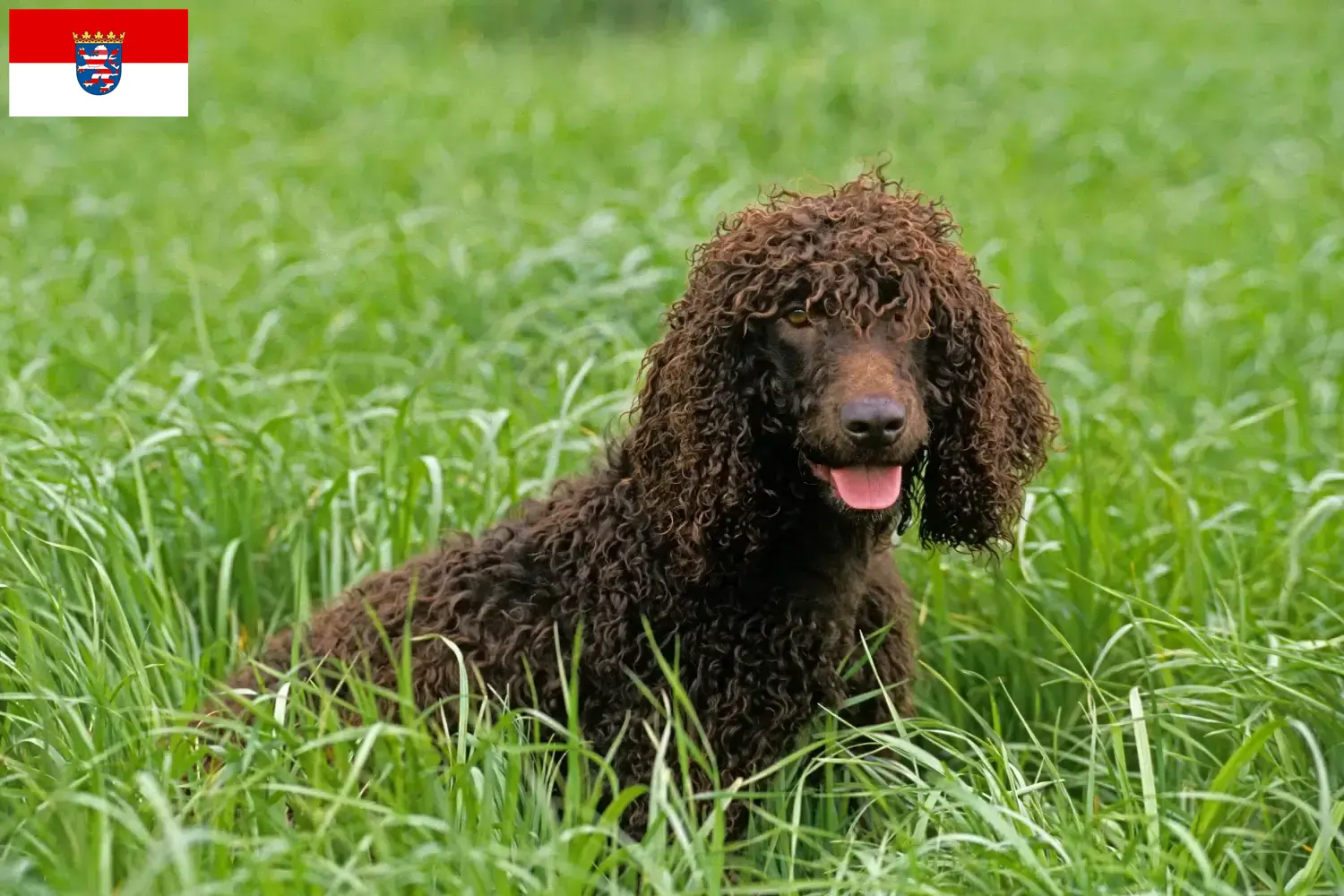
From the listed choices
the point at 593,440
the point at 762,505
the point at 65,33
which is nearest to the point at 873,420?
the point at 762,505

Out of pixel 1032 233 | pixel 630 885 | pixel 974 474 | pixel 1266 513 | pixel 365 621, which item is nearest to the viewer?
pixel 630 885

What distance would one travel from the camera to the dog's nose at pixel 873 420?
233 centimetres

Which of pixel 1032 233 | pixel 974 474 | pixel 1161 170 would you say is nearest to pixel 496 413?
pixel 974 474

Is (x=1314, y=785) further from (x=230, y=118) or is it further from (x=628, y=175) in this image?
(x=230, y=118)

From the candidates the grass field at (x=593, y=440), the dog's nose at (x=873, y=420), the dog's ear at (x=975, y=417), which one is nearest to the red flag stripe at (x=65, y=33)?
the grass field at (x=593, y=440)

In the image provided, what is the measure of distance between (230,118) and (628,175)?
314 centimetres

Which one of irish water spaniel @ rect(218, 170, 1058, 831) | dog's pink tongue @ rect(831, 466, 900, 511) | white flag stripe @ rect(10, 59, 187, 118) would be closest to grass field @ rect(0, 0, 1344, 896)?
irish water spaniel @ rect(218, 170, 1058, 831)

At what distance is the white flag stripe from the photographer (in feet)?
22.0

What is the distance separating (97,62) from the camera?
6086 millimetres

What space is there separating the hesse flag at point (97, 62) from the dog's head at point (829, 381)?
4.54m

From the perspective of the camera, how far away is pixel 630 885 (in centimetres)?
244

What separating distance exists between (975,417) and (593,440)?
1554mm

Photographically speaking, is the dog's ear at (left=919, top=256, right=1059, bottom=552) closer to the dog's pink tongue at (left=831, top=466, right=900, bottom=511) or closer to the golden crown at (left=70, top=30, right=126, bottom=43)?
the dog's pink tongue at (left=831, top=466, right=900, bottom=511)

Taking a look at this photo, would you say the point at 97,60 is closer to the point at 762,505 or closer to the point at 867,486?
the point at 762,505
